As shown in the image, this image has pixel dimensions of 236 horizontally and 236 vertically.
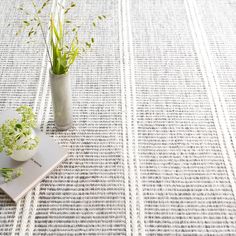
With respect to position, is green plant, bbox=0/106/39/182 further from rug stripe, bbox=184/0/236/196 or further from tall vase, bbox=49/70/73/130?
rug stripe, bbox=184/0/236/196

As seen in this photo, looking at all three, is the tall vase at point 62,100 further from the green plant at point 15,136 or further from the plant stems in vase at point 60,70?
the green plant at point 15,136

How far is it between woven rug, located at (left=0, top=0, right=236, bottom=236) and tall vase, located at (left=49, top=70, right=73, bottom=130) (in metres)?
0.04

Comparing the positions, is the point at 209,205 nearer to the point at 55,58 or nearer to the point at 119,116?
the point at 119,116

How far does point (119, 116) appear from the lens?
111cm

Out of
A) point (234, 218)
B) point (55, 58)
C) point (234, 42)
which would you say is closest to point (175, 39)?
point (234, 42)

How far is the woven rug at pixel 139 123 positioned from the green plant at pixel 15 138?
0.07m

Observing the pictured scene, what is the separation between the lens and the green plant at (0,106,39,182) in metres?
0.86

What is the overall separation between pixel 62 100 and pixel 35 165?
0.66ft

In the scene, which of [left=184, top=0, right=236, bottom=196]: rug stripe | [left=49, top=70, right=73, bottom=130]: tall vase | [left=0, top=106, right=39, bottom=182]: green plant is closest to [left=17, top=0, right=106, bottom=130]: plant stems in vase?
[left=49, top=70, right=73, bottom=130]: tall vase

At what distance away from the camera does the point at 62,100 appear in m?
0.98

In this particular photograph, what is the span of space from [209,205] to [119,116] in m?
0.40

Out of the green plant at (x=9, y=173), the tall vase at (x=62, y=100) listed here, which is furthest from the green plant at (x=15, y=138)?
the tall vase at (x=62, y=100)

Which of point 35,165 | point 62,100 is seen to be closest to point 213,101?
point 62,100

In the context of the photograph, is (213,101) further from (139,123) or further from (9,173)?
(9,173)
